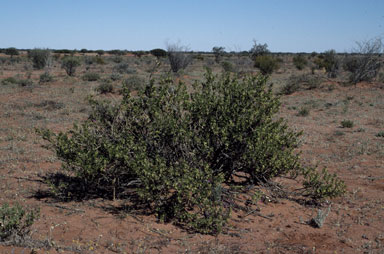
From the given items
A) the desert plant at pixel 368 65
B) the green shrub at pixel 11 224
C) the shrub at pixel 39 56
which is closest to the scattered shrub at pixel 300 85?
the desert plant at pixel 368 65

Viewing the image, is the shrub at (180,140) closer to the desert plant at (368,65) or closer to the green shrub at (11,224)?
the green shrub at (11,224)

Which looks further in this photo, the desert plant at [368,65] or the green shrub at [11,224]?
the desert plant at [368,65]

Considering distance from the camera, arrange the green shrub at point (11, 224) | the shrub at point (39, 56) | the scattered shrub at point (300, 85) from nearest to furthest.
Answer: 1. the green shrub at point (11, 224)
2. the scattered shrub at point (300, 85)
3. the shrub at point (39, 56)

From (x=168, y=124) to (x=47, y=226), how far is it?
2.19 metres

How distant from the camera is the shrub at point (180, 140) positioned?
5.12m

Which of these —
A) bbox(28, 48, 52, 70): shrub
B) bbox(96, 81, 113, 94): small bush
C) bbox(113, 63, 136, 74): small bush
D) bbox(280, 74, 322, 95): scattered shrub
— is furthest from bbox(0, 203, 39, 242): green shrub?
bbox(28, 48, 52, 70): shrub

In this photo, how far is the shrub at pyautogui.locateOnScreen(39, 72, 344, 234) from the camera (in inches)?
202

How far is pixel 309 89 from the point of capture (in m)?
21.0

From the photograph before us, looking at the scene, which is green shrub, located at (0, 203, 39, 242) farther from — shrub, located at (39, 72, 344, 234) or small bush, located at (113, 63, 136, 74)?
small bush, located at (113, 63, 136, 74)

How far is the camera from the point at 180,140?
5.39 metres

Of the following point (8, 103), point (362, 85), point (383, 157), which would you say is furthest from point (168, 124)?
point (362, 85)

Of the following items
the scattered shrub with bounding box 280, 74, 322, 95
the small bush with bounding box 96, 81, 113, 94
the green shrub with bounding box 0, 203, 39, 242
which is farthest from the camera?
the scattered shrub with bounding box 280, 74, 322, 95

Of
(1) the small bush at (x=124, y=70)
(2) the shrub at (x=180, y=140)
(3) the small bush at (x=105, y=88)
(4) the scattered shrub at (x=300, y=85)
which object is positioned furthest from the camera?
(1) the small bush at (x=124, y=70)

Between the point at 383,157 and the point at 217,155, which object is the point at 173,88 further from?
the point at 383,157
